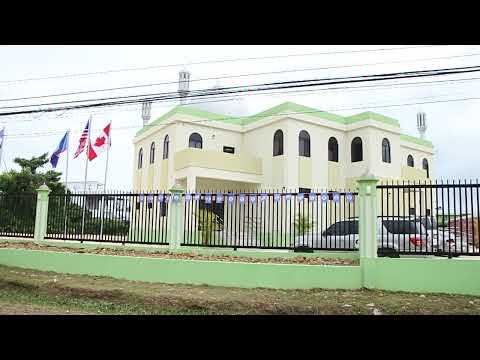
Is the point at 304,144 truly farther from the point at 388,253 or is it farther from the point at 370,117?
the point at 388,253

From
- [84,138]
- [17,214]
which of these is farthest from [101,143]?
[17,214]

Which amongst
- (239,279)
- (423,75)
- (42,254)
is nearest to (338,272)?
(239,279)

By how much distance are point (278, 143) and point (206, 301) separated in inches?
573

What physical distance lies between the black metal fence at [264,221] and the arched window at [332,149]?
12032 mm

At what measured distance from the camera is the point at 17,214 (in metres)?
12.9

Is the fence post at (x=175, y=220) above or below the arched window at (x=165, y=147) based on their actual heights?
below

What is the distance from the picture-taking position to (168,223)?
1124cm

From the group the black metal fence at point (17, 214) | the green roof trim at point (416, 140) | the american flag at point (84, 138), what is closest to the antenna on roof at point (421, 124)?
the green roof trim at point (416, 140)

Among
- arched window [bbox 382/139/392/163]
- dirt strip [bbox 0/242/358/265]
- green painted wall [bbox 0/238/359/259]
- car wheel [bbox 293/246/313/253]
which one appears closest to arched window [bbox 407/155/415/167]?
arched window [bbox 382/139/392/163]

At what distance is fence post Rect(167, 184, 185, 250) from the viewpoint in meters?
11.0

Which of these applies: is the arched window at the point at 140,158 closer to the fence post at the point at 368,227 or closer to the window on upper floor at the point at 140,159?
the window on upper floor at the point at 140,159

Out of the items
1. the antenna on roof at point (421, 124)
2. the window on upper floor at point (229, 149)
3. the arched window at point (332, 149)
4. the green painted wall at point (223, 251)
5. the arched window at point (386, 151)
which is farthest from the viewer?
the antenna on roof at point (421, 124)

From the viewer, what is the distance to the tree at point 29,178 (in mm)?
24469

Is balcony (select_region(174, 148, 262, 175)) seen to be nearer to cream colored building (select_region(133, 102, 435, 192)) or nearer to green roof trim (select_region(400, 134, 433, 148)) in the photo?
cream colored building (select_region(133, 102, 435, 192))
